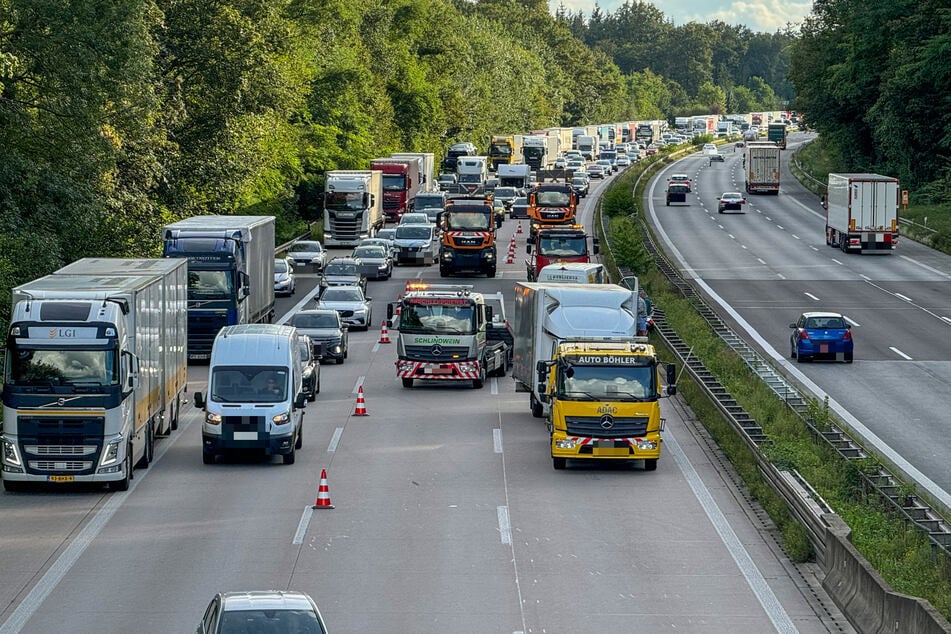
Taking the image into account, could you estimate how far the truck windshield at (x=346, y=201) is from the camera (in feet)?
245

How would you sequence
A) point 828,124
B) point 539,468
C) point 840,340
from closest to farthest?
point 539,468 < point 840,340 < point 828,124

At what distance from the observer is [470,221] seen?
62781 millimetres

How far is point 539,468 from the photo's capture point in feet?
94.2

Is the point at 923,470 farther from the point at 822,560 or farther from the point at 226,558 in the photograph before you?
the point at 226,558

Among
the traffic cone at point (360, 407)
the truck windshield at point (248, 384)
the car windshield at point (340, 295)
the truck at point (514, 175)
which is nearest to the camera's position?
the truck windshield at point (248, 384)

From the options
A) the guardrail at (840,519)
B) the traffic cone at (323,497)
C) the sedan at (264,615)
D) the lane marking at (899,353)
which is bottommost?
the lane marking at (899,353)

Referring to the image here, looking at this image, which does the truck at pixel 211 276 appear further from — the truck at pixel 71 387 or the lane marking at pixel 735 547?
the lane marking at pixel 735 547


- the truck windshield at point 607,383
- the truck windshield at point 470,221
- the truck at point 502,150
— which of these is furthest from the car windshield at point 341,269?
the truck at point 502,150

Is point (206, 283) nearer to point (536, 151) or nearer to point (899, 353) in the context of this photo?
→ point (899, 353)

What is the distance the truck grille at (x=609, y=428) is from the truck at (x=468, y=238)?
35.0 meters

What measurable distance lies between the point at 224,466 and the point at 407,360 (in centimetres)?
987

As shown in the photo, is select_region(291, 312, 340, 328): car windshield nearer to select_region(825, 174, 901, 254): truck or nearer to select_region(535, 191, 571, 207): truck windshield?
select_region(535, 191, 571, 207): truck windshield

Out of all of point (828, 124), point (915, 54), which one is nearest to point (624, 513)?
point (915, 54)

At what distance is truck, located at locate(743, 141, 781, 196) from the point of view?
107 meters
